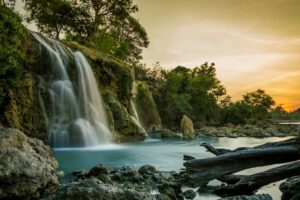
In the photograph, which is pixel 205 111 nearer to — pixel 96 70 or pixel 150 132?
pixel 150 132

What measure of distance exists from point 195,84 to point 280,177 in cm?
5393

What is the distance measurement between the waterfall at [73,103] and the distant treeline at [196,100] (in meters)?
25.1

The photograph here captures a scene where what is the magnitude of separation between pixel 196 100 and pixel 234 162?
52.7m

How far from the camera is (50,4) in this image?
42188 mm

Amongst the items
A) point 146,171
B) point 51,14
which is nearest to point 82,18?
point 51,14

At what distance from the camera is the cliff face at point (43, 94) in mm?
21656

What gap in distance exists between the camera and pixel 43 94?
23.8 m

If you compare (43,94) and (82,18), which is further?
(82,18)

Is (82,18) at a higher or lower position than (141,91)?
higher

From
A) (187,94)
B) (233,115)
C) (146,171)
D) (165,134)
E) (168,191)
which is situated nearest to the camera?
(168,191)

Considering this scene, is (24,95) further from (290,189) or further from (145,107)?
(145,107)

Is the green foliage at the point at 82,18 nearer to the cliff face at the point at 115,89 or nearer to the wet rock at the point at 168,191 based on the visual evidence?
the cliff face at the point at 115,89

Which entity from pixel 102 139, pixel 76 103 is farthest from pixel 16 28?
pixel 102 139

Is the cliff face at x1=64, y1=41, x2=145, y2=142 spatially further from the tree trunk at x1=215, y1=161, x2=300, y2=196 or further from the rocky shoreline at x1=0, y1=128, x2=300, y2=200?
the tree trunk at x1=215, y1=161, x2=300, y2=196
